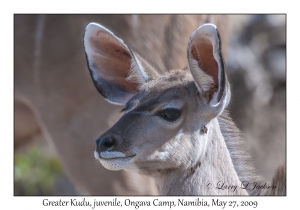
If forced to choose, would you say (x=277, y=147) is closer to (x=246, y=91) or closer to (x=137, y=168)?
Answer: (x=246, y=91)

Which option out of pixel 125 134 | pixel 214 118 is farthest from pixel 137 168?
pixel 214 118

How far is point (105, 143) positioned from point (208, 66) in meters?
0.47

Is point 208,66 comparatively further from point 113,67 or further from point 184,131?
point 113,67

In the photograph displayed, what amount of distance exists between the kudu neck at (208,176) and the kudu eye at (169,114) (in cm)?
17

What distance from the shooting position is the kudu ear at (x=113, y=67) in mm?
2793

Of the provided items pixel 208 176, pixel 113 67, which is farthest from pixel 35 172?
pixel 208 176

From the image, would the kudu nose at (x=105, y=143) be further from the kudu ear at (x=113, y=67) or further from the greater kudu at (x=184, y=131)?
the kudu ear at (x=113, y=67)

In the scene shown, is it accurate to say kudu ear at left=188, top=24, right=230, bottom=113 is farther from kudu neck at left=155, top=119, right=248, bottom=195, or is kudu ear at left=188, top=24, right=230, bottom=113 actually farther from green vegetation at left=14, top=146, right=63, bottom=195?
green vegetation at left=14, top=146, right=63, bottom=195

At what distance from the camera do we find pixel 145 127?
2500mm

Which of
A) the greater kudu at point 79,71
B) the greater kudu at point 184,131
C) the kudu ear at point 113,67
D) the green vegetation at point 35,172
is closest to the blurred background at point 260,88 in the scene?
the green vegetation at point 35,172

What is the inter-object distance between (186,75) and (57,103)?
186 cm

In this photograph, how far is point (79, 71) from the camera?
4.32m


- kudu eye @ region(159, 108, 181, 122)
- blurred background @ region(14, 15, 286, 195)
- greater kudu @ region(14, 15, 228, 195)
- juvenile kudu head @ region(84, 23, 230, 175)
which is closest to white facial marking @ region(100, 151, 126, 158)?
juvenile kudu head @ region(84, 23, 230, 175)

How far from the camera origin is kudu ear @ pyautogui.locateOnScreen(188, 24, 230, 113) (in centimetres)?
243
